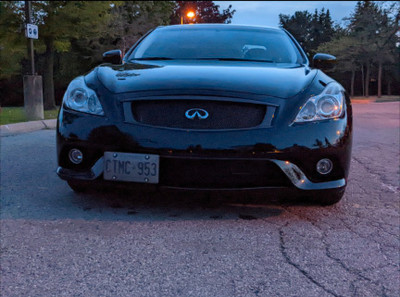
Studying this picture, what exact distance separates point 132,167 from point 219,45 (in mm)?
1888

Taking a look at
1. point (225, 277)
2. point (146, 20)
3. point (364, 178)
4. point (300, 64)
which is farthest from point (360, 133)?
point (146, 20)

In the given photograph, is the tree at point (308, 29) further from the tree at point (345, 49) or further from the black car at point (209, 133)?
the black car at point (209, 133)

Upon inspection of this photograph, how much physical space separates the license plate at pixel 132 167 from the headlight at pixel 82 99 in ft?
1.10

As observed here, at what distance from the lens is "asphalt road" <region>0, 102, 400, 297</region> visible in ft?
6.88

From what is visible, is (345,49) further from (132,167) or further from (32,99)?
(132,167)

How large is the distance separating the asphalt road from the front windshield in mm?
1329

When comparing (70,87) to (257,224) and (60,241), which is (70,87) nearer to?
(60,241)

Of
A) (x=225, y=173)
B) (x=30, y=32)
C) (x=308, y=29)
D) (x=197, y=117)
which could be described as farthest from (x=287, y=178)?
(x=308, y=29)

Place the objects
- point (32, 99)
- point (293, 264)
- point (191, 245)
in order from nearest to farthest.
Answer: point (293, 264), point (191, 245), point (32, 99)

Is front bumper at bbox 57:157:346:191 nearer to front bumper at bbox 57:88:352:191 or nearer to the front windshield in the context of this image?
front bumper at bbox 57:88:352:191

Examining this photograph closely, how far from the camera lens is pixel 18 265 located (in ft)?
7.55

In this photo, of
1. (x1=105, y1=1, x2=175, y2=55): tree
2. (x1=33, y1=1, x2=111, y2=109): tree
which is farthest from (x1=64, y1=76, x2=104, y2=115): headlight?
(x1=105, y1=1, x2=175, y2=55): tree

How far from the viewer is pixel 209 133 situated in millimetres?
2867

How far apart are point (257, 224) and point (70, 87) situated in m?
1.62
